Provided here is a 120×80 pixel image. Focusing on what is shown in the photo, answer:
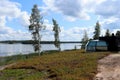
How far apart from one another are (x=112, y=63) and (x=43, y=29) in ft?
190

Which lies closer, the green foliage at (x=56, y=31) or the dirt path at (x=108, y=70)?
the dirt path at (x=108, y=70)

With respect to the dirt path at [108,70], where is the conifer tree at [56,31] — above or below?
above

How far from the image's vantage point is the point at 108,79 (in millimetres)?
18391

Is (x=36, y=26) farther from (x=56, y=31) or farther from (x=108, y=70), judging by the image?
(x=108, y=70)

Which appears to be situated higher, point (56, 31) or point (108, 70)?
point (56, 31)

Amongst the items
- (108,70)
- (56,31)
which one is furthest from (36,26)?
(108,70)

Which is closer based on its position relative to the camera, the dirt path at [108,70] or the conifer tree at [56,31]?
the dirt path at [108,70]

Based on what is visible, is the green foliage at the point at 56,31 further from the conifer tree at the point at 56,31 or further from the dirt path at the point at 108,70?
the dirt path at the point at 108,70

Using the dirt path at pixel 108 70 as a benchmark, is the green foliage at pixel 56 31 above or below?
above

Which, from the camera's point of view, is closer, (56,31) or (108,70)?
(108,70)

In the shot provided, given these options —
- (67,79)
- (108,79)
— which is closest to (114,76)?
(108,79)

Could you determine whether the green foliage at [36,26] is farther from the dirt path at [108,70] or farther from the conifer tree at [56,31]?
the dirt path at [108,70]

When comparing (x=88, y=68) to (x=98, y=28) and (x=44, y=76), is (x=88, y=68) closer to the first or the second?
(x=44, y=76)

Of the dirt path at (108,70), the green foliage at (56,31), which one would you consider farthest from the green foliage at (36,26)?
the dirt path at (108,70)
